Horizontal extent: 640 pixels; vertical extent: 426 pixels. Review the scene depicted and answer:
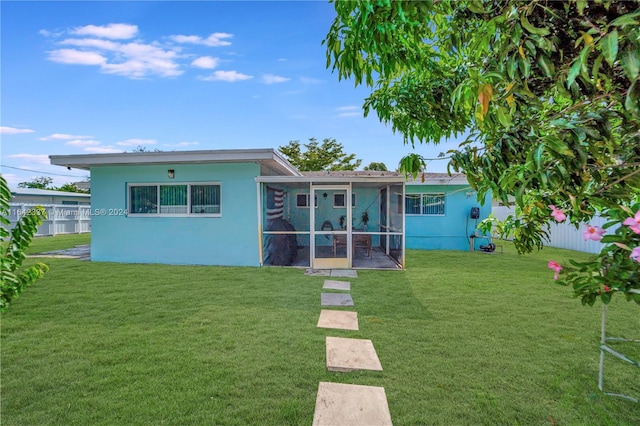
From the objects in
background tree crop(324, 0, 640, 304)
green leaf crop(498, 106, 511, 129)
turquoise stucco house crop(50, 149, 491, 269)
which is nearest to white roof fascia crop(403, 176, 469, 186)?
turquoise stucco house crop(50, 149, 491, 269)

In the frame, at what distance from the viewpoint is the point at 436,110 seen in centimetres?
225

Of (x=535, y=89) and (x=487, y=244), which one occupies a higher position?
(x=535, y=89)

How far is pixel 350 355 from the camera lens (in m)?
3.29

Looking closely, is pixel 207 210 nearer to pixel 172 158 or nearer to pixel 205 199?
pixel 205 199

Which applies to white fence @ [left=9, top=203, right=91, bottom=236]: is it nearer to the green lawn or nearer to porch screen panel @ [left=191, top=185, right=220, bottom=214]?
porch screen panel @ [left=191, top=185, right=220, bottom=214]

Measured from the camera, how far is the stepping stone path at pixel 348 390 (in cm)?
231

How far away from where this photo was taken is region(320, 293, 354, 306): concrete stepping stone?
16.7ft

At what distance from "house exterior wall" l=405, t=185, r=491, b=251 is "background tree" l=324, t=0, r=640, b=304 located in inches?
418

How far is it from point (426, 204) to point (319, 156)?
17.4 metres

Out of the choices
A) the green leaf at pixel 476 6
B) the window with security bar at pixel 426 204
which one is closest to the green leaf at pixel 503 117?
the green leaf at pixel 476 6

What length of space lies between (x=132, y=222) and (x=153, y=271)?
2.14 m

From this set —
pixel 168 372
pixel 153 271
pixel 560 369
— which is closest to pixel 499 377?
pixel 560 369

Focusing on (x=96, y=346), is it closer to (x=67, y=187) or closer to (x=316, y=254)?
(x=316, y=254)

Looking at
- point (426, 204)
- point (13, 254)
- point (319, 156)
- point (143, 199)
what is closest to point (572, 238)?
point (426, 204)
